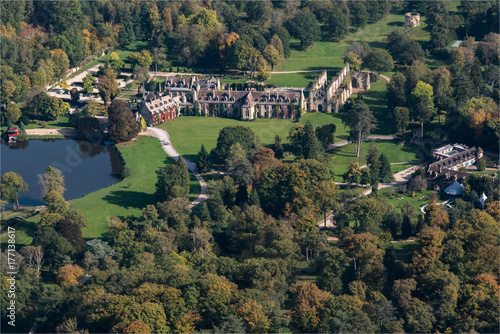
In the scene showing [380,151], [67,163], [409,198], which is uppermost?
[380,151]

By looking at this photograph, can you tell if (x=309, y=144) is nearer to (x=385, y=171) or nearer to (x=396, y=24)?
(x=385, y=171)

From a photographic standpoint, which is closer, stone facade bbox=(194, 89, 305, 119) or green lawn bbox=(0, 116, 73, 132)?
stone facade bbox=(194, 89, 305, 119)

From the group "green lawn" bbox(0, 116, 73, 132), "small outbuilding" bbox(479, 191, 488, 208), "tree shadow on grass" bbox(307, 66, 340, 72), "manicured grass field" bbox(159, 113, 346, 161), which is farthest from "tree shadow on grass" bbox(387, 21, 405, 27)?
"small outbuilding" bbox(479, 191, 488, 208)

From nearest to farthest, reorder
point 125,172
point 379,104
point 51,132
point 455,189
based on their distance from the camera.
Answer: point 455,189
point 125,172
point 51,132
point 379,104

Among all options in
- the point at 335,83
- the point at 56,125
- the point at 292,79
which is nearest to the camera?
the point at 56,125

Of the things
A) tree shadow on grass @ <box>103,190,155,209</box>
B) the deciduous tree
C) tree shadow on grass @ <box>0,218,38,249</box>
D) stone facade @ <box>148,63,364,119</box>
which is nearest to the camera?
tree shadow on grass @ <box>0,218,38,249</box>

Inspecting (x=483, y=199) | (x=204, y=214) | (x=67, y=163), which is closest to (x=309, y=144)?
(x=204, y=214)

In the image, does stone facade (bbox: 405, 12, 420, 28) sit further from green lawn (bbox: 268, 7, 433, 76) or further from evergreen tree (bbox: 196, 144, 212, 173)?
evergreen tree (bbox: 196, 144, 212, 173)

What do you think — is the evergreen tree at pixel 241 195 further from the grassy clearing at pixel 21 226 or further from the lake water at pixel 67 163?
the grassy clearing at pixel 21 226
